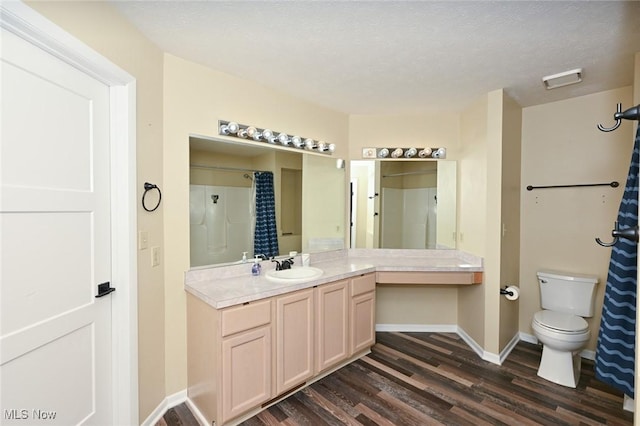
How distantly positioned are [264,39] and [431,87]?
1.44 m

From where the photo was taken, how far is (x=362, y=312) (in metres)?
2.45

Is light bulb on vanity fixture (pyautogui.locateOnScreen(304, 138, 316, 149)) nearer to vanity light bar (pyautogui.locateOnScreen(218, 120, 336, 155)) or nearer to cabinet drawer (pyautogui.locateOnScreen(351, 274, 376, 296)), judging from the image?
→ vanity light bar (pyautogui.locateOnScreen(218, 120, 336, 155))

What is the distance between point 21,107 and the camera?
110 centimetres

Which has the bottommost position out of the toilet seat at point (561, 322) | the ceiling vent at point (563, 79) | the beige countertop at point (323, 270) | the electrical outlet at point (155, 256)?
the toilet seat at point (561, 322)

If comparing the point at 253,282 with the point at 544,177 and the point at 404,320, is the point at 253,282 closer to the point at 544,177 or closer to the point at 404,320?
the point at 404,320

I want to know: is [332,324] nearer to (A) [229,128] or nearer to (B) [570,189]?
(A) [229,128]

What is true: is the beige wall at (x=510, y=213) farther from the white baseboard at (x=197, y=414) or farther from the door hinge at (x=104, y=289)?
the door hinge at (x=104, y=289)

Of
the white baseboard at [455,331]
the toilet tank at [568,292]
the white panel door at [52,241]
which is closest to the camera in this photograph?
the white panel door at [52,241]

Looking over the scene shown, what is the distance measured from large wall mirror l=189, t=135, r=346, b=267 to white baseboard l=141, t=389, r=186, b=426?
2.91ft

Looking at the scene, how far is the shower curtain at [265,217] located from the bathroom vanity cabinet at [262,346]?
1.99ft

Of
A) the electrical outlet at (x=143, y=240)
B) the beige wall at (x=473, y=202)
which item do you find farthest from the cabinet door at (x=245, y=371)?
the beige wall at (x=473, y=202)

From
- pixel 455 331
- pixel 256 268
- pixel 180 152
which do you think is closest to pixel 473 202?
pixel 455 331

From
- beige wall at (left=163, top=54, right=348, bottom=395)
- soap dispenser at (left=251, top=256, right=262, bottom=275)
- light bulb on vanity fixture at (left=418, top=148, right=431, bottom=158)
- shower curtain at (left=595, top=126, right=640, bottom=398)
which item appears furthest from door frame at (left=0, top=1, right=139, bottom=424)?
shower curtain at (left=595, top=126, right=640, bottom=398)

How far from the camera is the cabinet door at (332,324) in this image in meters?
2.10
